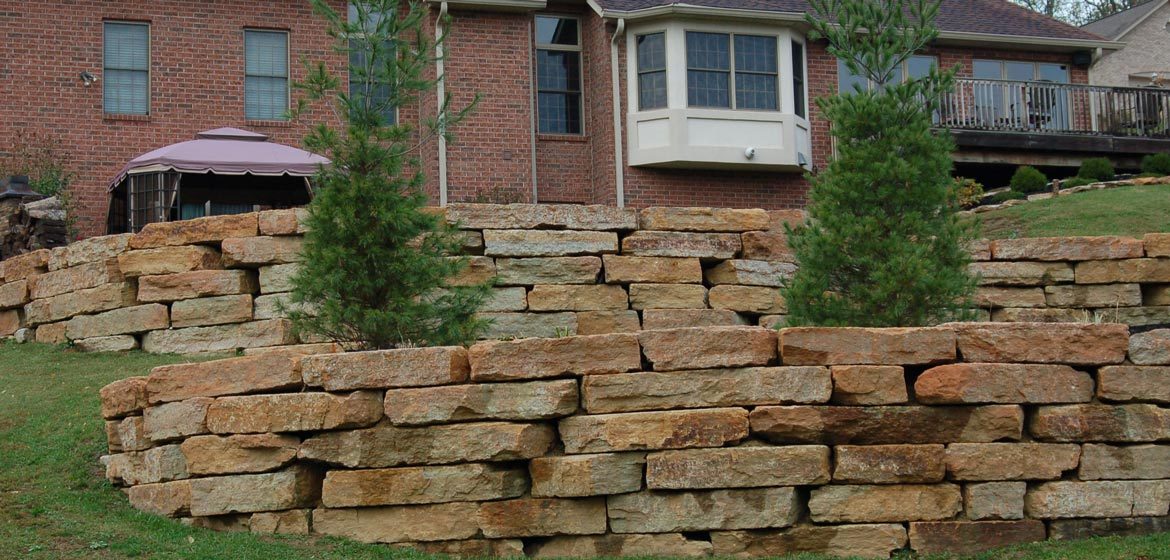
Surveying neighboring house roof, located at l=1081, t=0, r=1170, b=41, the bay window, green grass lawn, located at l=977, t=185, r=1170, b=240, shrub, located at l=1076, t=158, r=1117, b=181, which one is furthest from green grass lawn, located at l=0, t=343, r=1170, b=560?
neighboring house roof, located at l=1081, t=0, r=1170, b=41

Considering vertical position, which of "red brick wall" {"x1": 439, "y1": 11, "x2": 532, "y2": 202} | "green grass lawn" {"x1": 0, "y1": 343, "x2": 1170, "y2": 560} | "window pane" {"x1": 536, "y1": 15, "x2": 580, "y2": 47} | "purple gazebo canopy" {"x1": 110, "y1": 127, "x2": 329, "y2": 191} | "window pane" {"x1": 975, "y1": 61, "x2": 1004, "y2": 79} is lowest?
"green grass lawn" {"x1": 0, "y1": 343, "x2": 1170, "y2": 560}

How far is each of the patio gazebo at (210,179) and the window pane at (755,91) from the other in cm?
667

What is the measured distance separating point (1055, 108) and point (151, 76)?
15.0 m

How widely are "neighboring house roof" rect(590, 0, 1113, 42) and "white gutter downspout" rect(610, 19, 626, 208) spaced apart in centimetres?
40

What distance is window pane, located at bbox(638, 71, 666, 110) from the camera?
19359mm

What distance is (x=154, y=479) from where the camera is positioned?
832cm

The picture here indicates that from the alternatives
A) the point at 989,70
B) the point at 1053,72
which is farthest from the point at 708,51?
the point at 1053,72

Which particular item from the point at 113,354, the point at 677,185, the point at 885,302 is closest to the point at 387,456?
the point at 885,302

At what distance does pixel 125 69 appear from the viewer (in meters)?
18.6

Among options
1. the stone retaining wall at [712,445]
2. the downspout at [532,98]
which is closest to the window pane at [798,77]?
the downspout at [532,98]

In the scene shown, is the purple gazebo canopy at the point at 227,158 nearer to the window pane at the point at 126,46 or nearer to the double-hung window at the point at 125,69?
the double-hung window at the point at 125,69

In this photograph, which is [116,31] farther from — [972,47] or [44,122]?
[972,47]

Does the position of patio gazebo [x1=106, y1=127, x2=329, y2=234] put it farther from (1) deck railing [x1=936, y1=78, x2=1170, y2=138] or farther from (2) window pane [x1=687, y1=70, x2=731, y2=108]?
(1) deck railing [x1=936, y1=78, x2=1170, y2=138]

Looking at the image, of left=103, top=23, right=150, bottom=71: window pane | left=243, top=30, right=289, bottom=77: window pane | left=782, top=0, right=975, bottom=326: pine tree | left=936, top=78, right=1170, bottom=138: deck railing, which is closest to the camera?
left=782, top=0, right=975, bottom=326: pine tree
